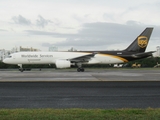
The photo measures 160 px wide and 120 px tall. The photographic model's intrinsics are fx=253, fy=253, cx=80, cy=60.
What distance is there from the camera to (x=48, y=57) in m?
36.1

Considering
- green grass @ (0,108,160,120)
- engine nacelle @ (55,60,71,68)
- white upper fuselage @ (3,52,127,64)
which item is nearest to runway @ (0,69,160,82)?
engine nacelle @ (55,60,71,68)

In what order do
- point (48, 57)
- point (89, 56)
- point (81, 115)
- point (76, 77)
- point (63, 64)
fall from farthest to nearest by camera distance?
point (48, 57), point (89, 56), point (63, 64), point (76, 77), point (81, 115)

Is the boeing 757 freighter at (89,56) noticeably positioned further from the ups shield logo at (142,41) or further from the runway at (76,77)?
the runway at (76,77)

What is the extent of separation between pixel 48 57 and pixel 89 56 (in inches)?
231

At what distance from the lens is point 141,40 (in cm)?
3616

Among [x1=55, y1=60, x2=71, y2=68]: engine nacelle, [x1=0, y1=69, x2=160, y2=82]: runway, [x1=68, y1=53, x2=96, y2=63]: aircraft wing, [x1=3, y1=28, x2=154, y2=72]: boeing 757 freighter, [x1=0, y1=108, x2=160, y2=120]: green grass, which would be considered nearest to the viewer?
[x1=0, y1=108, x2=160, y2=120]: green grass

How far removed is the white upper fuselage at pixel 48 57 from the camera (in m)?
36.1

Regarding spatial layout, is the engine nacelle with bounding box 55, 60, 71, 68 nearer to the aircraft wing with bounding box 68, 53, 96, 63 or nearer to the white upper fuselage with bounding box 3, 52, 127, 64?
the aircraft wing with bounding box 68, 53, 96, 63

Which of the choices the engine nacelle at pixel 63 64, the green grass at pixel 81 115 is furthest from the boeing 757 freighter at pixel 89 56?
the green grass at pixel 81 115

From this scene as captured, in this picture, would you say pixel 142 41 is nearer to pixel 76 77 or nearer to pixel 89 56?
pixel 89 56

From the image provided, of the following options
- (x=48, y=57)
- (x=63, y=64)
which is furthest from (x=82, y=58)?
(x=48, y=57)

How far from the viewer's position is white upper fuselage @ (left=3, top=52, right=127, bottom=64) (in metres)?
36.1

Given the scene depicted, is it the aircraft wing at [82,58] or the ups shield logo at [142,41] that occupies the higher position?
the ups shield logo at [142,41]

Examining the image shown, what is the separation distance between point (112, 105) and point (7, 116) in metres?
3.54
